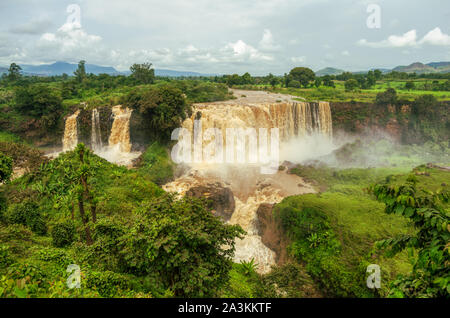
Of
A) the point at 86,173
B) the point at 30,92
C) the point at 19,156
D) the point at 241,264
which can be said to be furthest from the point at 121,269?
the point at 30,92

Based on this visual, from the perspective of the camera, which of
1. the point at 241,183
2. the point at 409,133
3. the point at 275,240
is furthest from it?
the point at 409,133

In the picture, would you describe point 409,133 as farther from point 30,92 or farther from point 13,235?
point 30,92

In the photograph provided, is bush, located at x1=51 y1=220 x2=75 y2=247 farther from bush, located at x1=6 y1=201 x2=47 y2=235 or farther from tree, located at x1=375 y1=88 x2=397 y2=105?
tree, located at x1=375 y1=88 x2=397 y2=105

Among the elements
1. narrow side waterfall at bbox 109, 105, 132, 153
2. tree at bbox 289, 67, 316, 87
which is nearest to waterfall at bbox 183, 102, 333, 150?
narrow side waterfall at bbox 109, 105, 132, 153

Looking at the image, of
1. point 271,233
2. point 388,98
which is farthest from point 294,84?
point 271,233

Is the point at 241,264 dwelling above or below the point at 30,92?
below

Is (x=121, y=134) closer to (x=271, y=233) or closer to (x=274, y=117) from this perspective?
(x=274, y=117)
